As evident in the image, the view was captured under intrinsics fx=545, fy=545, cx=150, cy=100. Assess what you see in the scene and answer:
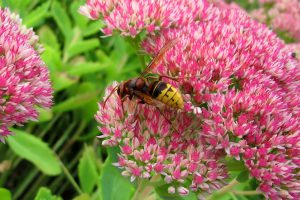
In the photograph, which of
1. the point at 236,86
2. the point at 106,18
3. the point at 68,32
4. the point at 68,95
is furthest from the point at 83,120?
the point at 236,86

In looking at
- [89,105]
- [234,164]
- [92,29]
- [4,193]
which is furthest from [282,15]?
[4,193]

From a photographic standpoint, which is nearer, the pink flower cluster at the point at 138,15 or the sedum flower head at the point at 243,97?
the sedum flower head at the point at 243,97

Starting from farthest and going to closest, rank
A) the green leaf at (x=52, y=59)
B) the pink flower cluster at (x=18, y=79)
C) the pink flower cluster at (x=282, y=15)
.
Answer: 1. the pink flower cluster at (x=282, y=15)
2. the green leaf at (x=52, y=59)
3. the pink flower cluster at (x=18, y=79)

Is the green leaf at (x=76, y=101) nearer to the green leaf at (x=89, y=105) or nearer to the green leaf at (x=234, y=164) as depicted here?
the green leaf at (x=89, y=105)

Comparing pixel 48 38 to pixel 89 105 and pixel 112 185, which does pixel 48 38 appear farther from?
pixel 112 185


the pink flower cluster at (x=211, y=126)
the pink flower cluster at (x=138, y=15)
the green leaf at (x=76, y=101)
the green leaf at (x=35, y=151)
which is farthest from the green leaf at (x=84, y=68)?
the pink flower cluster at (x=211, y=126)

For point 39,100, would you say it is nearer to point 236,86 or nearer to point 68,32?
point 236,86
